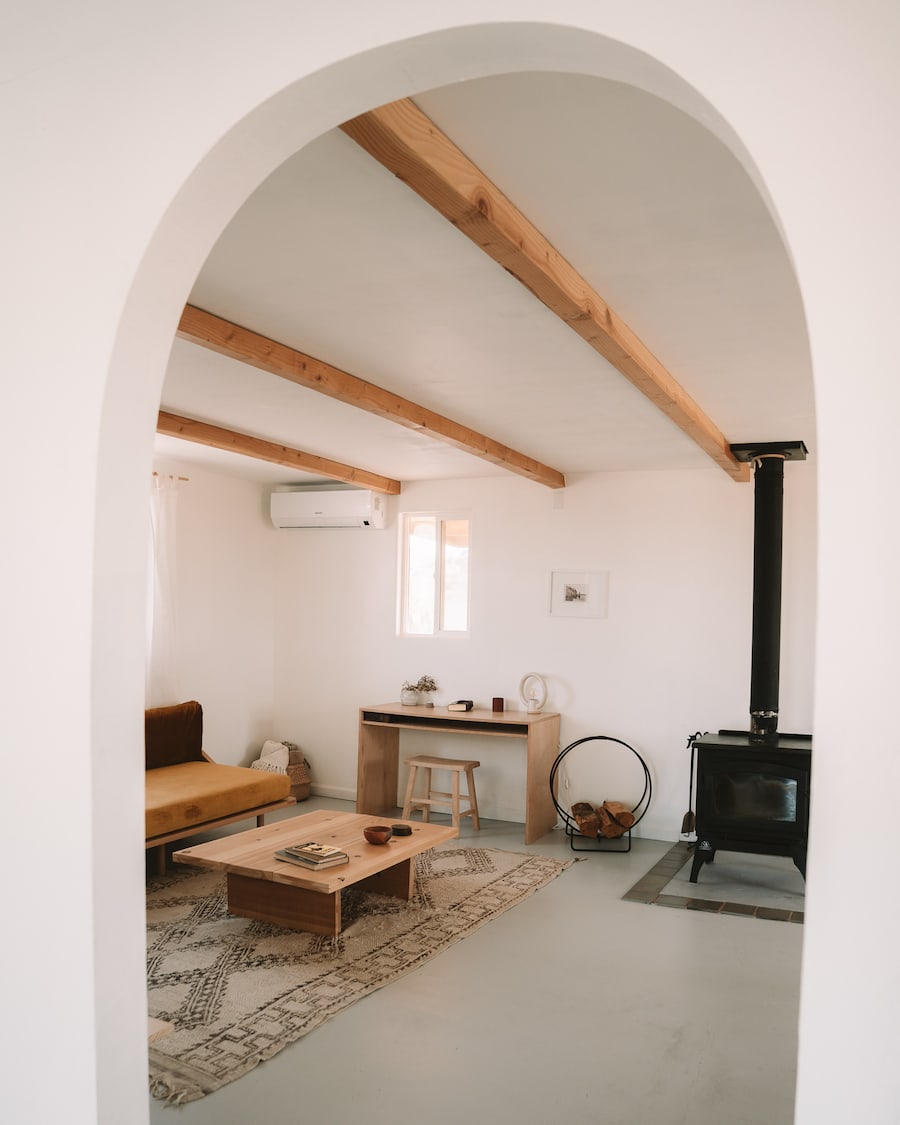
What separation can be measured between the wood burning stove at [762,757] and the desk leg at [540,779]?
112 centimetres

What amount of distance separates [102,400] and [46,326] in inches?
7.8

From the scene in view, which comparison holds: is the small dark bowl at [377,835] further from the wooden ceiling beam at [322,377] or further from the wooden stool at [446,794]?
the wooden ceiling beam at [322,377]

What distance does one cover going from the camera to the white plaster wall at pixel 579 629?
591 centimetres

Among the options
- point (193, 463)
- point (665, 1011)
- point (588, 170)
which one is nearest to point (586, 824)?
point (665, 1011)

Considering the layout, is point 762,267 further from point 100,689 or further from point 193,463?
point 193,463

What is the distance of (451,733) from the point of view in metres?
6.70

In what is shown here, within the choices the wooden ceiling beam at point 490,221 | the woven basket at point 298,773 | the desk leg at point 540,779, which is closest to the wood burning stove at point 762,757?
the desk leg at point 540,779

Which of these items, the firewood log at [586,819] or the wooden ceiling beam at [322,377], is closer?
the wooden ceiling beam at [322,377]

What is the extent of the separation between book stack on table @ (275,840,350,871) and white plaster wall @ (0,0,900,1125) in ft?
8.19

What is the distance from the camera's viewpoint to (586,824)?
585 cm

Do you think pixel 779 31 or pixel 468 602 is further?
pixel 468 602

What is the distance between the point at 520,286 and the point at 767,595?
125 inches

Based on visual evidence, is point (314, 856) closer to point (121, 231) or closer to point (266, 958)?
point (266, 958)

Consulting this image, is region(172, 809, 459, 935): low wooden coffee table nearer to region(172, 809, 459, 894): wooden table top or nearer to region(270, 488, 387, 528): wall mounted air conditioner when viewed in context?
region(172, 809, 459, 894): wooden table top
